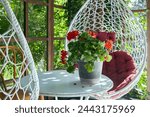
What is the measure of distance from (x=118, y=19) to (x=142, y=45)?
0.49 metres

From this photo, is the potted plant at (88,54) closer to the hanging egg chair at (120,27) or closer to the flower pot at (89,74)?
the flower pot at (89,74)

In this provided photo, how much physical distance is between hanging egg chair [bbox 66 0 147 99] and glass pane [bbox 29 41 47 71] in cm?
54

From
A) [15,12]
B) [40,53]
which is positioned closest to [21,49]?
[15,12]

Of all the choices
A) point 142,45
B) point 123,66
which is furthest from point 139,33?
point 123,66

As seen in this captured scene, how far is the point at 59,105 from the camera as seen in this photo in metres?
1.28

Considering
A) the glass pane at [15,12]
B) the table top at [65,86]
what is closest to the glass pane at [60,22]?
the glass pane at [15,12]

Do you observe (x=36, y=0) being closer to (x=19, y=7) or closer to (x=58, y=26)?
(x=19, y=7)

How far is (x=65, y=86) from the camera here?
1537mm

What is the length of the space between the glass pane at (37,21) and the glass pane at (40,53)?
0.11 meters

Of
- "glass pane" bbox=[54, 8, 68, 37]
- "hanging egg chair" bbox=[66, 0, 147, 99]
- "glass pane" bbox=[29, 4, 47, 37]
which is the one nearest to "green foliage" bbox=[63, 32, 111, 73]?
"hanging egg chair" bbox=[66, 0, 147, 99]

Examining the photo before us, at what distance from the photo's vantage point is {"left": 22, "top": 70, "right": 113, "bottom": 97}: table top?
1.41 meters

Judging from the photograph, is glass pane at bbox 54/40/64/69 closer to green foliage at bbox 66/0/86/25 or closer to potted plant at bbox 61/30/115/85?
green foliage at bbox 66/0/86/25

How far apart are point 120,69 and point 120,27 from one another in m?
0.51

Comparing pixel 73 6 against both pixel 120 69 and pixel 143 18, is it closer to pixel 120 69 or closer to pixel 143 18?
pixel 143 18
